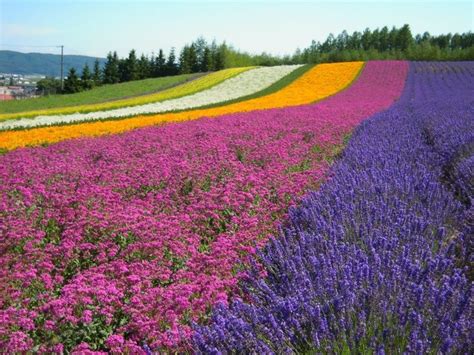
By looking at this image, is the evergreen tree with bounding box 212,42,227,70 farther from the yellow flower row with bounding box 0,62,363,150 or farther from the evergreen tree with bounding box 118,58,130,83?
the yellow flower row with bounding box 0,62,363,150

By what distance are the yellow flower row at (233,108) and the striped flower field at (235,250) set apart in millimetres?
3793

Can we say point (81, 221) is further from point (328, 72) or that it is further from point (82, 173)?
point (328, 72)

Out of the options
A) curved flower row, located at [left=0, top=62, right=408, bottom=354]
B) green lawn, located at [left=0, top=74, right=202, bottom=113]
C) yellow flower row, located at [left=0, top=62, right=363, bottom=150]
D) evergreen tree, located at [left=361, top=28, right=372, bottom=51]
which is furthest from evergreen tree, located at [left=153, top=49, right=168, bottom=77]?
curved flower row, located at [left=0, top=62, right=408, bottom=354]

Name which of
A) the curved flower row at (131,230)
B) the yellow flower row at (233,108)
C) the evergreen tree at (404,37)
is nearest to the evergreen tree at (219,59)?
the yellow flower row at (233,108)

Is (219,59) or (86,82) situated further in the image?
(219,59)

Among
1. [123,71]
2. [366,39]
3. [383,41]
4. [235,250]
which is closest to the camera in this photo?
[235,250]

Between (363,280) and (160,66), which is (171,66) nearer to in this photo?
(160,66)

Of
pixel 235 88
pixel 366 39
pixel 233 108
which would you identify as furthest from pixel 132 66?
pixel 233 108

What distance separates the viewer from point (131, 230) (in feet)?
15.0

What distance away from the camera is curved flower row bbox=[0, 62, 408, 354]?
123 inches

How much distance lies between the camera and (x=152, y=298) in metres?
3.21

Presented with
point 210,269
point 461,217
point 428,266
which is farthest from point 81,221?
point 461,217

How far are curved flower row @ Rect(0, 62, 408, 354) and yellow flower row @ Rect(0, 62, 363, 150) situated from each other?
123 inches

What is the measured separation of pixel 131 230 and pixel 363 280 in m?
2.30
